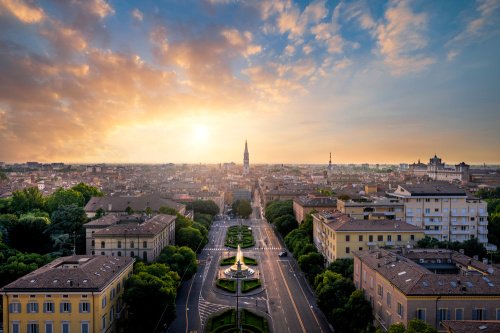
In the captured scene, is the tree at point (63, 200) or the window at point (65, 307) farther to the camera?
the tree at point (63, 200)

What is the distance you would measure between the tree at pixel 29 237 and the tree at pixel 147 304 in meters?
30.7

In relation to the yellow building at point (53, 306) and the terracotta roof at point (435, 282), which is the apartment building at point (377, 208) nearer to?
the terracotta roof at point (435, 282)

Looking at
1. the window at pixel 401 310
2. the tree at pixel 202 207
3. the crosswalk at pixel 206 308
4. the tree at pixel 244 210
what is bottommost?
the crosswalk at pixel 206 308

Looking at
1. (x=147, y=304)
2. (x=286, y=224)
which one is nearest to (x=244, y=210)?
(x=286, y=224)

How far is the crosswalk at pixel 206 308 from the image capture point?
40.6 metres

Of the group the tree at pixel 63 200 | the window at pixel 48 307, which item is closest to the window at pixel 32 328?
the window at pixel 48 307

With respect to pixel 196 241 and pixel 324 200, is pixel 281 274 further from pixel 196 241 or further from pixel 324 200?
pixel 324 200

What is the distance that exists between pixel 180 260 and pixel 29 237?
2748 cm

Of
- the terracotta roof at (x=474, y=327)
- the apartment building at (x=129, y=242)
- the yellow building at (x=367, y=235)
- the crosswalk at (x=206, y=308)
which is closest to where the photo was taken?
the terracotta roof at (x=474, y=327)

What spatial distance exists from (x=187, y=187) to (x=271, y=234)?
76.1m

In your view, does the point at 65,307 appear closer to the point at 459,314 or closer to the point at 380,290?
the point at 380,290

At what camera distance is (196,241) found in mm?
64375

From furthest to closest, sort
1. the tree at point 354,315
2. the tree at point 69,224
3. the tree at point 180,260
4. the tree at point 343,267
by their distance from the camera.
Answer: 1. the tree at point 69,224
2. the tree at point 180,260
3. the tree at point 343,267
4. the tree at point 354,315

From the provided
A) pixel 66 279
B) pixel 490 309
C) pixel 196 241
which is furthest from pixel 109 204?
pixel 490 309
